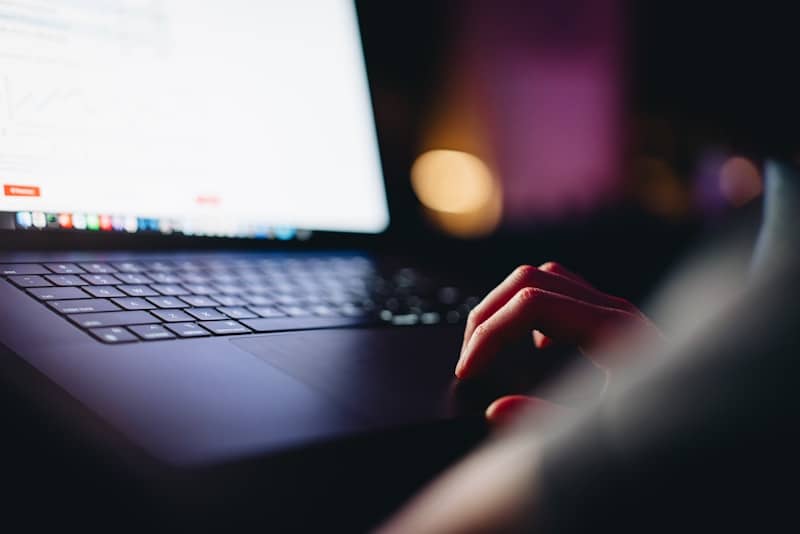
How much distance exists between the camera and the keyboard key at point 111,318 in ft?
1.42

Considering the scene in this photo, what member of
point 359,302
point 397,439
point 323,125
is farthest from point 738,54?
point 397,439

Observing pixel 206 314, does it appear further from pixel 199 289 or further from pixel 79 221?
pixel 79 221

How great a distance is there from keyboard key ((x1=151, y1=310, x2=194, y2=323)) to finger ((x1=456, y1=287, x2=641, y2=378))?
210mm

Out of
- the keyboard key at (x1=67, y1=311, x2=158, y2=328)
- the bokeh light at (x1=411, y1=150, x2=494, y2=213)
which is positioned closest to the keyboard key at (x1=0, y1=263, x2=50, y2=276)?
the keyboard key at (x1=67, y1=311, x2=158, y2=328)

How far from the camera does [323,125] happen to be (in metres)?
Answer: 0.81

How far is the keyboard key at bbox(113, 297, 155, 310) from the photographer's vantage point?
486mm

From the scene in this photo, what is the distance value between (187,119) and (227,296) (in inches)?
8.9

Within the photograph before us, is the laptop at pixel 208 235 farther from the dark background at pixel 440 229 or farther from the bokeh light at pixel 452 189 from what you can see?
the bokeh light at pixel 452 189

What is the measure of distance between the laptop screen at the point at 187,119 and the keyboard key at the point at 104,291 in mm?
123

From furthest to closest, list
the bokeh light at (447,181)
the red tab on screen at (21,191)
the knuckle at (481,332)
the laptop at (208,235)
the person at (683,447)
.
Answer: the bokeh light at (447,181) → the red tab on screen at (21,191) → the knuckle at (481,332) → the laptop at (208,235) → the person at (683,447)

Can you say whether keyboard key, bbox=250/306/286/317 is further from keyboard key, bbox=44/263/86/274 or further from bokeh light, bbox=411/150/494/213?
bokeh light, bbox=411/150/494/213

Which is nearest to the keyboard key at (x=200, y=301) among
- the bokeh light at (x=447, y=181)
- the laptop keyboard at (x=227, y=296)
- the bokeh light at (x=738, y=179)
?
the laptop keyboard at (x=227, y=296)

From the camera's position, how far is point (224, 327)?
49 cm

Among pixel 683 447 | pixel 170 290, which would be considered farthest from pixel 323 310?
pixel 683 447
